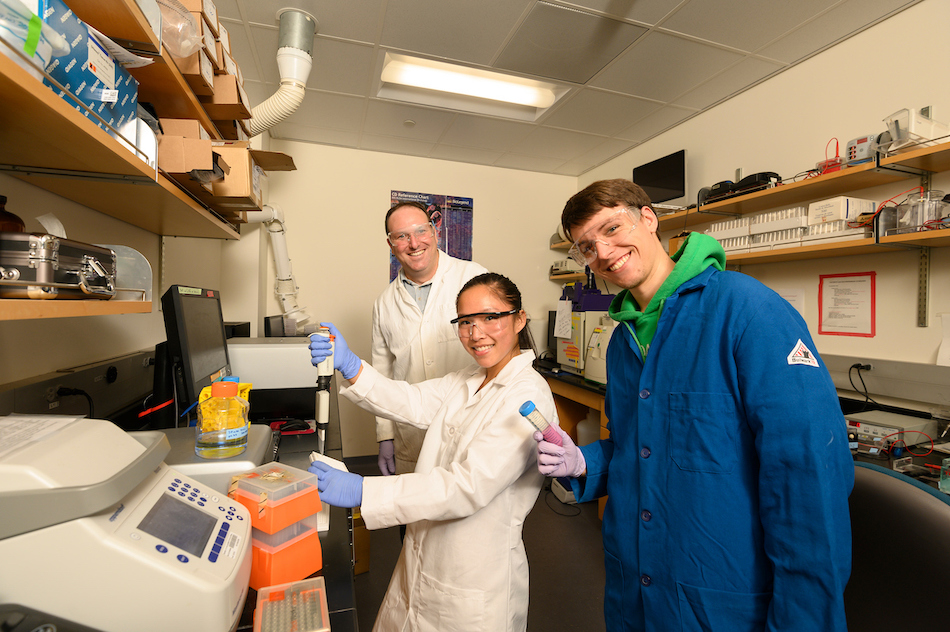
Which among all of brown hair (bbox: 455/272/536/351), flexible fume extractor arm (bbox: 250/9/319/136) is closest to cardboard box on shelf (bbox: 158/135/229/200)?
brown hair (bbox: 455/272/536/351)

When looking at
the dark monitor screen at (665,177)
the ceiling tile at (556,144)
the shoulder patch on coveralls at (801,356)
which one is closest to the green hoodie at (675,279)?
the shoulder patch on coveralls at (801,356)

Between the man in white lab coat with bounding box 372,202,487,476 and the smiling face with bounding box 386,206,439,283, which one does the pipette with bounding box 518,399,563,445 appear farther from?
the smiling face with bounding box 386,206,439,283

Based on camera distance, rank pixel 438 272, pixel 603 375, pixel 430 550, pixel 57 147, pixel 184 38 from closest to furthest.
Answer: pixel 57 147 → pixel 430 550 → pixel 184 38 → pixel 438 272 → pixel 603 375

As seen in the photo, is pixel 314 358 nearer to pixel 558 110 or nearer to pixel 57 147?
pixel 57 147

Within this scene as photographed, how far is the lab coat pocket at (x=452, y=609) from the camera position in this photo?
104 centimetres

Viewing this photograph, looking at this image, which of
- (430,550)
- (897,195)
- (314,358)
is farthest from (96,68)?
(897,195)

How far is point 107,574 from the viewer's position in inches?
19.5

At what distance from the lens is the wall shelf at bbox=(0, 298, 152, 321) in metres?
0.60

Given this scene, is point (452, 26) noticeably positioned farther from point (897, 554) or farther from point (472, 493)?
point (897, 554)

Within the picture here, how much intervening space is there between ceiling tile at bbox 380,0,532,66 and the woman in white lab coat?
145cm

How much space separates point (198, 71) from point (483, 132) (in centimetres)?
236

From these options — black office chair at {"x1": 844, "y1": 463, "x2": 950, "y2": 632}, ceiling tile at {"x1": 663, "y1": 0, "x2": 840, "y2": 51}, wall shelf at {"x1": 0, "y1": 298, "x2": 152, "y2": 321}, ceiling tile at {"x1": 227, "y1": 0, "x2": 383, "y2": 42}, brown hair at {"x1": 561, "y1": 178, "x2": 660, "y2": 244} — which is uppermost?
ceiling tile at {"x1": 227, "y1": 0, "x2": 383, "y2": 42}

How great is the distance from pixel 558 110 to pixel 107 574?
3176 millimetres

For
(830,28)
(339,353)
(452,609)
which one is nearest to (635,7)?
(830,28)
